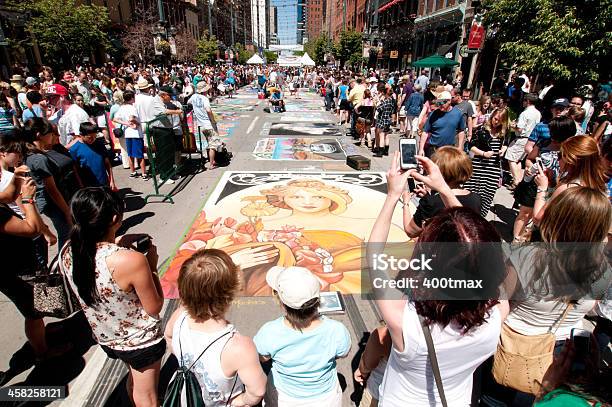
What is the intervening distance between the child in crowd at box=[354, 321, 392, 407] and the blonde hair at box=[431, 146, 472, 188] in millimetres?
1344

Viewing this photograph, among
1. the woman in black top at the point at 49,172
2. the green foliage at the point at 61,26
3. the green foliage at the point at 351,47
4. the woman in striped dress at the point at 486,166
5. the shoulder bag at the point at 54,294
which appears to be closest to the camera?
the shoulder bag at the point at 54,294

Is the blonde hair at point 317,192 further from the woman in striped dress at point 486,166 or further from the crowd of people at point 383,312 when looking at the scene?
the crowd of people at point 383,312

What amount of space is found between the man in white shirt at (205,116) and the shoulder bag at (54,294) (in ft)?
20.4

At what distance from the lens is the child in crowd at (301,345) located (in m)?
1.77

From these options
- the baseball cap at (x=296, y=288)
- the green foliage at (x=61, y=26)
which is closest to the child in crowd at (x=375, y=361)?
the baseball cap at (x=296, y=288)

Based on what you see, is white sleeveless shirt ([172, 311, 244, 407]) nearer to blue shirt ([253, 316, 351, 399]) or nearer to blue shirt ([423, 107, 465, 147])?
blue shirt ([253, 316, 351, 399])

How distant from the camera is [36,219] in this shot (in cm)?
268

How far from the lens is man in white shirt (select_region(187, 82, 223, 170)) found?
7.93 m

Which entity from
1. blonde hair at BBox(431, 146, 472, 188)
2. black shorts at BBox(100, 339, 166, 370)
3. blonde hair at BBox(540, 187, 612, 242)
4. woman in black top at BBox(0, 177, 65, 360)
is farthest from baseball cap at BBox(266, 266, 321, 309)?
woman in black top at BBox(0, 177, 65, 360)

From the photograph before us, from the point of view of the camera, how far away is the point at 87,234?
1.93 m

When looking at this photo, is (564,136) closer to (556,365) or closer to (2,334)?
(556,365)

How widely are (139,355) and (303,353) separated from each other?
1.10m

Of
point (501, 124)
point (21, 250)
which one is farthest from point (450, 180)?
point (21, 250)

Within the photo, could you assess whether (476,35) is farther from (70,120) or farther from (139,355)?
(139,355)
